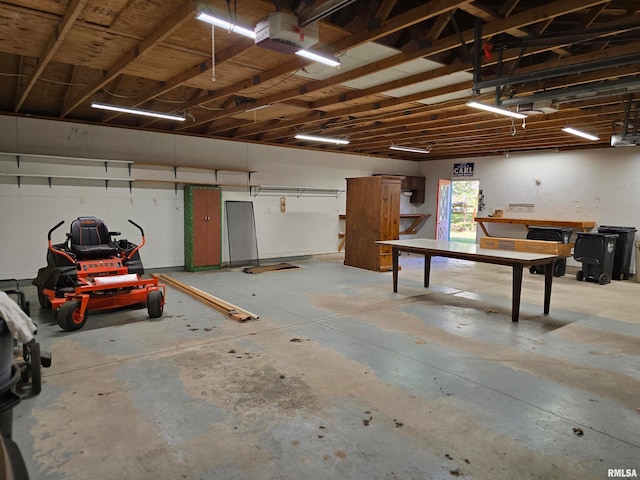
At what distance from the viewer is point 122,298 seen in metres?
4.69

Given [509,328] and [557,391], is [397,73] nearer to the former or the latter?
[509,328]

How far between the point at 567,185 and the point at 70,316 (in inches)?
408

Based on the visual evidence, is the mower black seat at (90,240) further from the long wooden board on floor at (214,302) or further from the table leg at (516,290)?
the table leg at (516,290)

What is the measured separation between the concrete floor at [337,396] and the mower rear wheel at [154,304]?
0.33 feet

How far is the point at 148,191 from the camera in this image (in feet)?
25.1

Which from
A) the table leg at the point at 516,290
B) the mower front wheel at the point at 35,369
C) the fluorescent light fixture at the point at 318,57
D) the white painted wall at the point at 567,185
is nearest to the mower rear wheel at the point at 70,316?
the mower front wheel at the point at 35,369

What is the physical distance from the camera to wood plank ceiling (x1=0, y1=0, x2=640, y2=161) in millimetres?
3129

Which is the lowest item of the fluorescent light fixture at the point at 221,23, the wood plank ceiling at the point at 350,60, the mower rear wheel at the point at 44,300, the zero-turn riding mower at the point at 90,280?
the mower rear wheel at the point at 44,300

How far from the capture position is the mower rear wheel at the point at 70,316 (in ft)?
13.6

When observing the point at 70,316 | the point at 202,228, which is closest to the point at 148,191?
the point at 202,228

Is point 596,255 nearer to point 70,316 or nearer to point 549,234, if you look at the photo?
point 549,234

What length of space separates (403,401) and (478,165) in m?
9.82

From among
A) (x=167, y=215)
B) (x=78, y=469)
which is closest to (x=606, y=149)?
(x=167, y=215)

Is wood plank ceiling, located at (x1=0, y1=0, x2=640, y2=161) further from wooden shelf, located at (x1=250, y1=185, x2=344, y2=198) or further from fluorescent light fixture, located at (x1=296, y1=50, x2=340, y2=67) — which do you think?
wooden shelf, located at (x1=250, y1=185, x2=344, y2=198)
